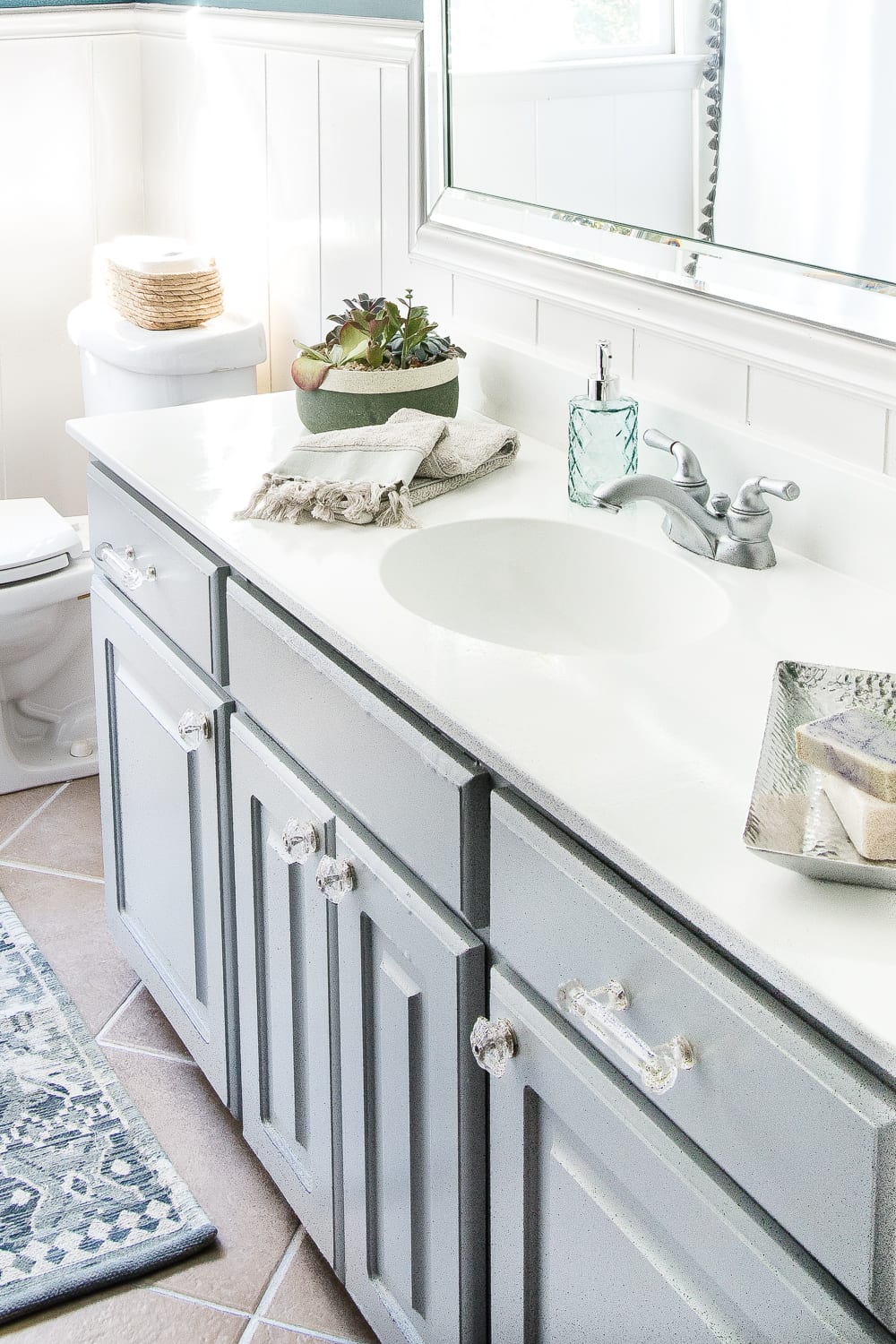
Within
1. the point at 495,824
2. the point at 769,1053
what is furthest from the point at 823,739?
the point at 495,824

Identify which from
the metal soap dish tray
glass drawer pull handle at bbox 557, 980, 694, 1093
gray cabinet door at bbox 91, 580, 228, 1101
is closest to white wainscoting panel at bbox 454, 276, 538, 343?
gray cabinet door at bbox 91, 580, 228, 1101

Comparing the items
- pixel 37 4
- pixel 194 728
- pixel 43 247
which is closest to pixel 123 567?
pixel 194 728

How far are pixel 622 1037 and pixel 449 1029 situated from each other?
284 mm

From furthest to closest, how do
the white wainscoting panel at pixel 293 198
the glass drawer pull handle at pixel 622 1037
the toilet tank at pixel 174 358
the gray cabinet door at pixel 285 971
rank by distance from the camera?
1. the toilet tank at pixel 174 358
2. the white wainscoting panel at pixel 293 198
3. the gray cabinet door at pixel 285 971
4. the glass drawer pull handle at pixel 622 1037

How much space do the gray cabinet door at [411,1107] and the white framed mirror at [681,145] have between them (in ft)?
2.20

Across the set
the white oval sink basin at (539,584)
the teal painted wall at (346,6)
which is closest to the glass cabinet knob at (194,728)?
the white oval sink basin at (539,584)

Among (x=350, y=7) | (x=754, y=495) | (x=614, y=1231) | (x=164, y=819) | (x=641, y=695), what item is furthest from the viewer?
(x=350, y=7)

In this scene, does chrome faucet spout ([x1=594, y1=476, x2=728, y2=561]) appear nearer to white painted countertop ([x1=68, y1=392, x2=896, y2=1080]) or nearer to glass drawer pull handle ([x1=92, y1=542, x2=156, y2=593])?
white painted countertop ([x1=68, y1=392, x2=896, y2=1080])

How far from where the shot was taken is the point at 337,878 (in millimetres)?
1289

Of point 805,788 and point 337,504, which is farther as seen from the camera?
point 337,504

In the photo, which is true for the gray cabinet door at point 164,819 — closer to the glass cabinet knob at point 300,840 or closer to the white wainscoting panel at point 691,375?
the glass cabinet knob at point 300,840

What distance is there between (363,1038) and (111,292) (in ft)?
5.37

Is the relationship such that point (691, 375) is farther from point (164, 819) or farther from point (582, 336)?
point (164, 819)

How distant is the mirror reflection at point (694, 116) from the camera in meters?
1.26
